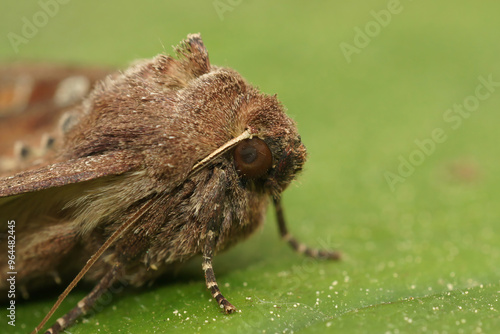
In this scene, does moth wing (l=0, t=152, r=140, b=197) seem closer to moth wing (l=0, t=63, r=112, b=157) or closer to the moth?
the moth

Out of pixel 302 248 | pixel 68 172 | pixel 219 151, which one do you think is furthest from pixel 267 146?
pixel 302 248

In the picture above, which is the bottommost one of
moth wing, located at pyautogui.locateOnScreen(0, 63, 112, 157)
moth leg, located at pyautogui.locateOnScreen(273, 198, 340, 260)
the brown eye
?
moth leg, located at pyautogui.locateOnScreen(273, 198, 340, 260)

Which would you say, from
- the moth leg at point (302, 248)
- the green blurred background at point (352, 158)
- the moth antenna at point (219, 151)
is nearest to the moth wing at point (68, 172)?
the moth antenna at point (219, 151)

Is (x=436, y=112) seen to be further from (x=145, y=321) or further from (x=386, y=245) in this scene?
(x=145, y=321)

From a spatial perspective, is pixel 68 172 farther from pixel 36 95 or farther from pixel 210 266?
pixel 36 95

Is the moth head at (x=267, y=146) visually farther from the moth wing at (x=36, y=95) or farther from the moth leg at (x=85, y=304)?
the moth wing at (x=36, y=95)

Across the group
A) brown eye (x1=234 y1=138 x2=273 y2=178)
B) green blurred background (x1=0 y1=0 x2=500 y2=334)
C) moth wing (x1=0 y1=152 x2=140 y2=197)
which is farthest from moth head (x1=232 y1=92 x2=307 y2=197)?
moth wing (x1=0 y1=152 x2=140 y2=197)

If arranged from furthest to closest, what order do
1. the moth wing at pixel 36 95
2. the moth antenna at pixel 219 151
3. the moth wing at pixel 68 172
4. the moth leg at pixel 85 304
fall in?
the moth wing at pixel 36 95 → the moth leg at pixel 85 304 → the moth antenna at pixel 219 151 → the moth wing at pixel 68 172
